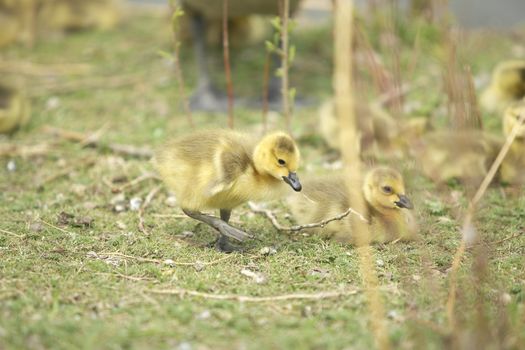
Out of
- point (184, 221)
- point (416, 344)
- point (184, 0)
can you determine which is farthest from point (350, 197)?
point (184, 0)

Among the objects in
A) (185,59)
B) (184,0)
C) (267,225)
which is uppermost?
(184,0)

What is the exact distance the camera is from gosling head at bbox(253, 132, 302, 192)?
278 centimetres

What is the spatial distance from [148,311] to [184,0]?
318cm

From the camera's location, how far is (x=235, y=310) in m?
2.47

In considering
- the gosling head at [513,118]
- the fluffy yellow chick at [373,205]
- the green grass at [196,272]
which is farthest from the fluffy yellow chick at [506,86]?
the fluffy yellow chick at [373,205]

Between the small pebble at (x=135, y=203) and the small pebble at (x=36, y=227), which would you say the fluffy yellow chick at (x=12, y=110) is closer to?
the small pebble at (x=135, y=203)

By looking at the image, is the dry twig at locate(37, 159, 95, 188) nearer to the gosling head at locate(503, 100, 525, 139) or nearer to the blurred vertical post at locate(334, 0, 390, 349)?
the blurred vertical post at locate(334, 0, 390, 349)

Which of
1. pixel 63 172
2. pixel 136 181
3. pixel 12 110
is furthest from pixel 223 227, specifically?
pixel 12 110

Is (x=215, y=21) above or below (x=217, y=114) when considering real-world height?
above

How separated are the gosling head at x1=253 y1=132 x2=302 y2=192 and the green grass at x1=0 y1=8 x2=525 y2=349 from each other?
1.19 feet

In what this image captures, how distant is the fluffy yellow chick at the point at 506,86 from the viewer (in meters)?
4.64

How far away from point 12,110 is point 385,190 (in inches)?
108

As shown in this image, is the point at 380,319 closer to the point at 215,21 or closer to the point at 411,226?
the point at 411,226

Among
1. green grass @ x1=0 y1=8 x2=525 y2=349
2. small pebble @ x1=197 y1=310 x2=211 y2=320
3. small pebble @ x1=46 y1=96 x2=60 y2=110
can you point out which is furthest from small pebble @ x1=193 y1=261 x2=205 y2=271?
small pebble @ x1=46 y1=96 x2=60 y2=110
